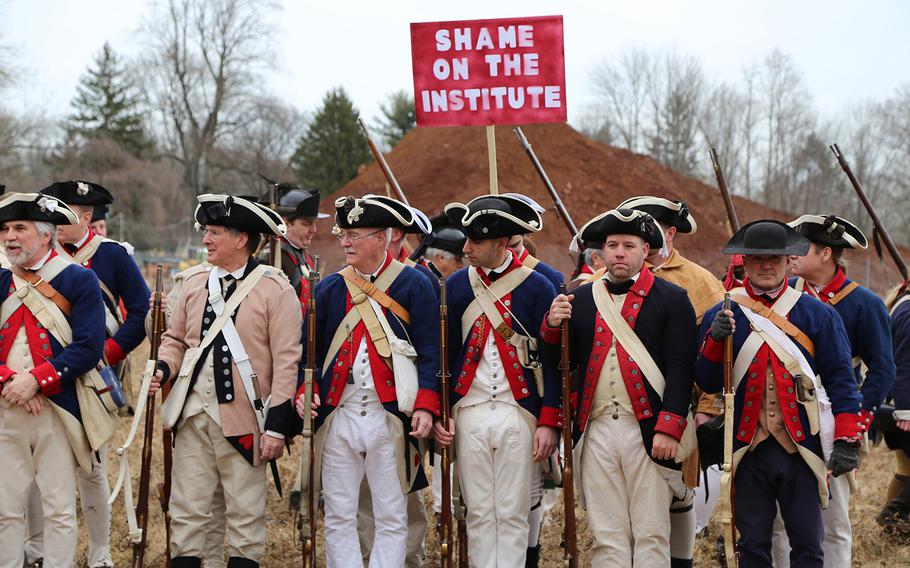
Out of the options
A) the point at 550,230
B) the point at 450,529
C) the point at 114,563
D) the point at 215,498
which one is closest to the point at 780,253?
the point at 450,529

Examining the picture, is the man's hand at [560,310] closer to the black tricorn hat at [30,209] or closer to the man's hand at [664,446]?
the man's hand at [664,446]

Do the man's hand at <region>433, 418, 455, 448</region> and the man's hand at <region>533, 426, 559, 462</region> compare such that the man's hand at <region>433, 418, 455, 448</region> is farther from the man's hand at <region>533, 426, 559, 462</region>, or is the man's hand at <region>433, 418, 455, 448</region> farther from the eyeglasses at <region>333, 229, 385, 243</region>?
the eyeglasses at <region>333, 229, 385, 243</region>

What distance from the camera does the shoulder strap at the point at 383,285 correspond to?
538 centimetres

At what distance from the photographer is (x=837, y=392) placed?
487cm

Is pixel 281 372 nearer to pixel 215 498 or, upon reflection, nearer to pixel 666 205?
pixel 215 498

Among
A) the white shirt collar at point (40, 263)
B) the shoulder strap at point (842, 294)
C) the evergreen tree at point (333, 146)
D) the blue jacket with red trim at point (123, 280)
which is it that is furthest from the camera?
the evergreen tree at point (333, 146)

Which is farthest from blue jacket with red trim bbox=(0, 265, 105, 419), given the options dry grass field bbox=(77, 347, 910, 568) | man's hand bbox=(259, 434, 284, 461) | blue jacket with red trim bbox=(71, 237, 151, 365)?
dry grass field bbox=(77, 347, 910, 568)

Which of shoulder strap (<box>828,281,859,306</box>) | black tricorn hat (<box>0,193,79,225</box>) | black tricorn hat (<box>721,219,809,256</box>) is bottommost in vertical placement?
Result: shoulder strap (<box>828,281,859,306</box>)

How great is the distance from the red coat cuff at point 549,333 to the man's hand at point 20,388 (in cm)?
290

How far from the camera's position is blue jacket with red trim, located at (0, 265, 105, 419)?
532 cm

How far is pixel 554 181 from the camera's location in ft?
100

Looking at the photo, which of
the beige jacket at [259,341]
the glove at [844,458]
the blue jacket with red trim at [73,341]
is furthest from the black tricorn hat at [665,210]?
the blue jacket with red trim at [73,341]

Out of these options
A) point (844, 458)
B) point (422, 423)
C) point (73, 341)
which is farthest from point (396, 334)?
point (844, 458)

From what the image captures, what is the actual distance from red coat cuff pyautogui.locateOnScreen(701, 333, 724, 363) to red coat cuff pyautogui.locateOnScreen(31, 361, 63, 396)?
3.67m
